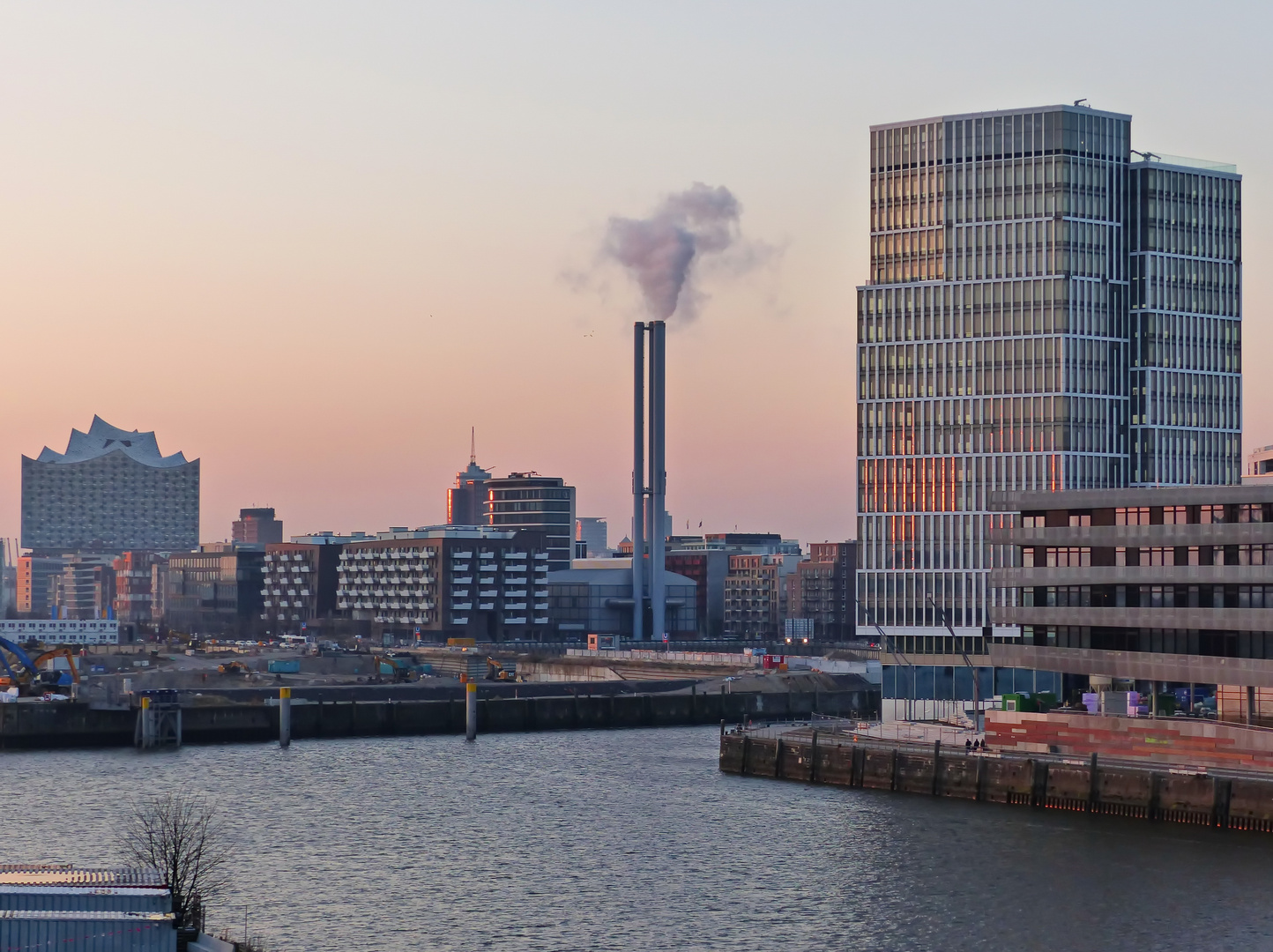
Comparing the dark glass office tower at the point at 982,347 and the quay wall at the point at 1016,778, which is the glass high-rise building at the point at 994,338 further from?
the quay wall at the point at 1016,778

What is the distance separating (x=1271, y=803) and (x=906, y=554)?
98195mm

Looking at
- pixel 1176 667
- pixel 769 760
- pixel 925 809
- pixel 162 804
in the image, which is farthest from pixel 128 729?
pixel 1176 667

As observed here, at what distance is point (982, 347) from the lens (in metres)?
193

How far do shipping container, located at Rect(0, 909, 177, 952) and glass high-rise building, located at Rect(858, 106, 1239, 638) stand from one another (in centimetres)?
14314

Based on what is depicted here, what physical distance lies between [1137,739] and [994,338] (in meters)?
87.3

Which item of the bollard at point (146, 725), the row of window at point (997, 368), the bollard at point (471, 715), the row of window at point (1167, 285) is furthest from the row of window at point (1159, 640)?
the row of window at point (1167, 285)

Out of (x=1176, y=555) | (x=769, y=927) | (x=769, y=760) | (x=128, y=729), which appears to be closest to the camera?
(x=769, y=927)

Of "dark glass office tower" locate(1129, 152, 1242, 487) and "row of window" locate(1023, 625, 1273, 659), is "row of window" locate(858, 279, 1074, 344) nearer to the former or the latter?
"dark glass office tower" locate(1129, 152, 1242, 487)

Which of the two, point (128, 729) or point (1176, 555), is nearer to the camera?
point (1176, 555)

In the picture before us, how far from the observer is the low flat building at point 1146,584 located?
112 meters

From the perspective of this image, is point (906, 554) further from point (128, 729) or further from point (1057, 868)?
point (1057, 868)

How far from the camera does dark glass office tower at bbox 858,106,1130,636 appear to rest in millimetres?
191375

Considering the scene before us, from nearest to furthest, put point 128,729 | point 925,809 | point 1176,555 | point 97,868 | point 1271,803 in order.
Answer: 1. point 97,868
2. point 1271,803
3. point 925,809
4. point 1176,555
5. point 128,729

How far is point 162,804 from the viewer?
11081cm
